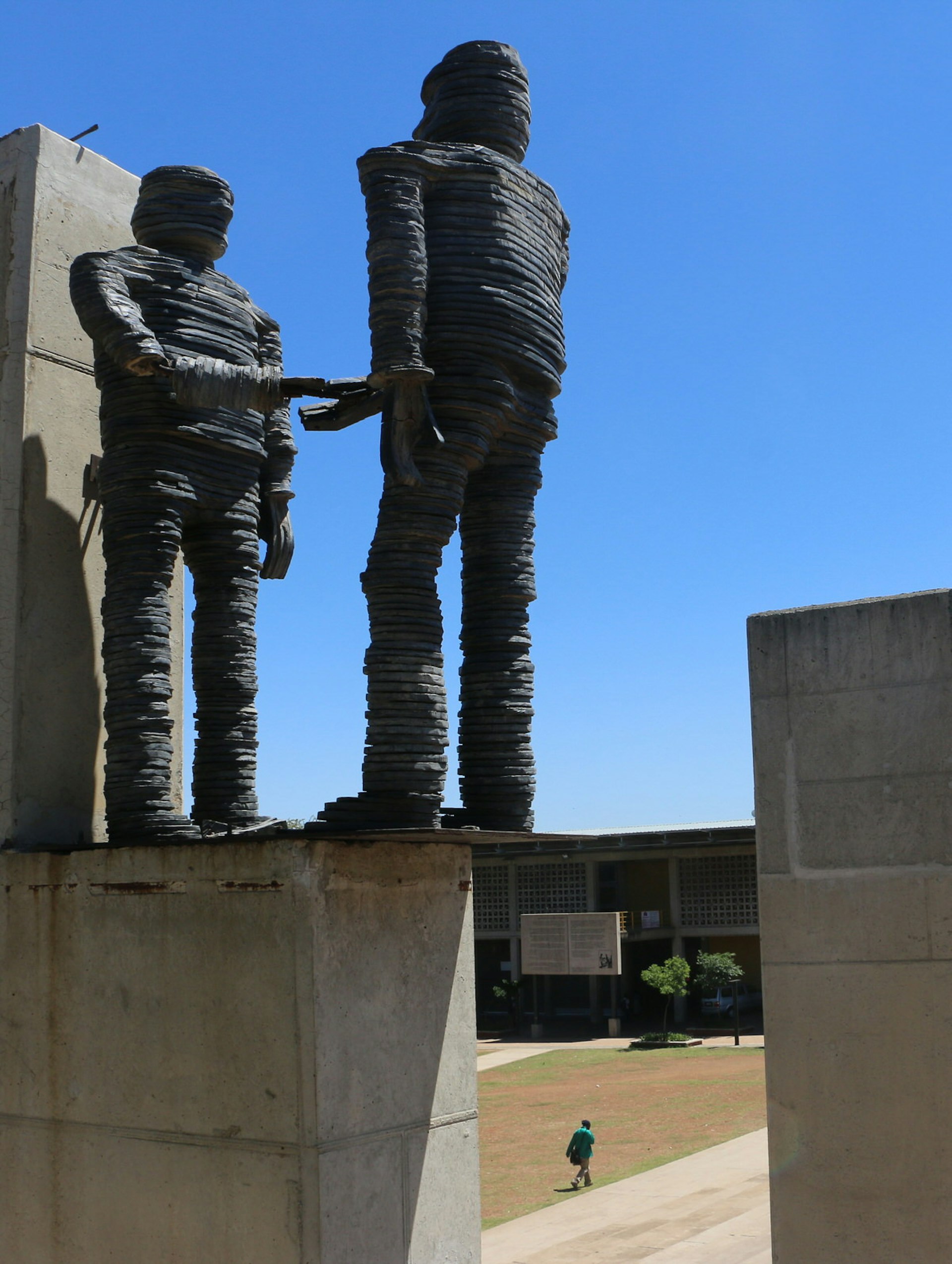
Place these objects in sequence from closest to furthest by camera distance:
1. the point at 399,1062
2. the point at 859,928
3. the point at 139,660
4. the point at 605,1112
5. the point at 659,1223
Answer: the point at 859,928
the point at 399,1062
the point at 139,660
the point at 659,1223
the point at 605,1112

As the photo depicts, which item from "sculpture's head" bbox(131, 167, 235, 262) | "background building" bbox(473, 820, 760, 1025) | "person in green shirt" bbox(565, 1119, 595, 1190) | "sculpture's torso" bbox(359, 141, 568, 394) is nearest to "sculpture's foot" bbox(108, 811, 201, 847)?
"sculpture's torso" bbox(359, 141, 568, 394)

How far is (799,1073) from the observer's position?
14.9ft

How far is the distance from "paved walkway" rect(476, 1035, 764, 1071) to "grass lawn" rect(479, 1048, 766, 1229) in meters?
0.61

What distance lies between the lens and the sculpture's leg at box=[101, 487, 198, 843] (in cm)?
585

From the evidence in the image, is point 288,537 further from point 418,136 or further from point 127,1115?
point 127,1115

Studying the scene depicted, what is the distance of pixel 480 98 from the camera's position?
6102 mm

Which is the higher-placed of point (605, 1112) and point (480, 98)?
point (480, 98)

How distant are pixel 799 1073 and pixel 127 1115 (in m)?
2.87

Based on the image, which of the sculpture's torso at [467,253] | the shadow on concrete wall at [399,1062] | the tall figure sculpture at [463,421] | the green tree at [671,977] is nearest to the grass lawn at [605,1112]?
the green tree at [671,977]

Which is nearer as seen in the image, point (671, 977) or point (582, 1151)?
point (582, 1151)

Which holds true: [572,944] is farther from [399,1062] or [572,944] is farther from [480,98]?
[480,98]

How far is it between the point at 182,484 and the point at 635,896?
35999 mm

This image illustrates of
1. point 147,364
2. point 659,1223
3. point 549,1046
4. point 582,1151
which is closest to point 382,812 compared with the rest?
point 147,364

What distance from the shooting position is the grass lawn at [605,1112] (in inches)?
711
